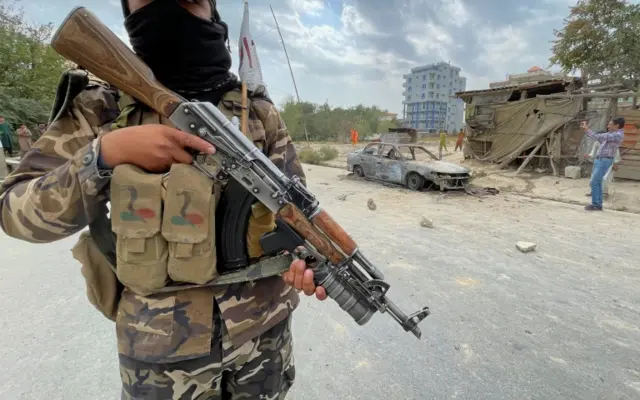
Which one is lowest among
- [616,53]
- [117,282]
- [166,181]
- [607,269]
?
[607,269]

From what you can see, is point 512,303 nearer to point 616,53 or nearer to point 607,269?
point 607,269

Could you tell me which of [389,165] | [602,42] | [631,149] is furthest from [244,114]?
[602,42]

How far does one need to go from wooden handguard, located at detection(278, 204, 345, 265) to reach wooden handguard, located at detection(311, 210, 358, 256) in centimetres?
2

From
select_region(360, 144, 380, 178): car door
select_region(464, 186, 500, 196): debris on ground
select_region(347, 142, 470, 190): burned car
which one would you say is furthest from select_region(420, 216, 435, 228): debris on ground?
select_region(360, 144, 380, 178): car door

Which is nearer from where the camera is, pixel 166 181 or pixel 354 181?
pixel 166 181

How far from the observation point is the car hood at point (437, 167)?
26.8ft

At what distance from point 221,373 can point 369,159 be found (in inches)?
358

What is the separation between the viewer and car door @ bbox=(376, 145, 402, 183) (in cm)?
898

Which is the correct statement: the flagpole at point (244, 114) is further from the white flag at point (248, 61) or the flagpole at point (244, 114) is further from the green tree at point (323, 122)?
the green tree at point (323, 122)

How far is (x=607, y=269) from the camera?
150 inches

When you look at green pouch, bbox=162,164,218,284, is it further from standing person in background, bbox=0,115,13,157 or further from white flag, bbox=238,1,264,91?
standing person in background, bbox=0,115,13,157

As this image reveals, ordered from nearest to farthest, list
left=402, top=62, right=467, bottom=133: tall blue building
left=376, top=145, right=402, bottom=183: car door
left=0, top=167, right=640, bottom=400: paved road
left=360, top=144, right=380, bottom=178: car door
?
left=0, top=167, right=640, bottom=400: paved road, left=376, top=145, right=402, bottom=183: car door, left=360, top=144, right=380, bottom=178: car door, left=402, top=62, right=467, bottom=133: tall blue building

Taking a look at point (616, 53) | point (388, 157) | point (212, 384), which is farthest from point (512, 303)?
point (616, 53)

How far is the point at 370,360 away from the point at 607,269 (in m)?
3.36
